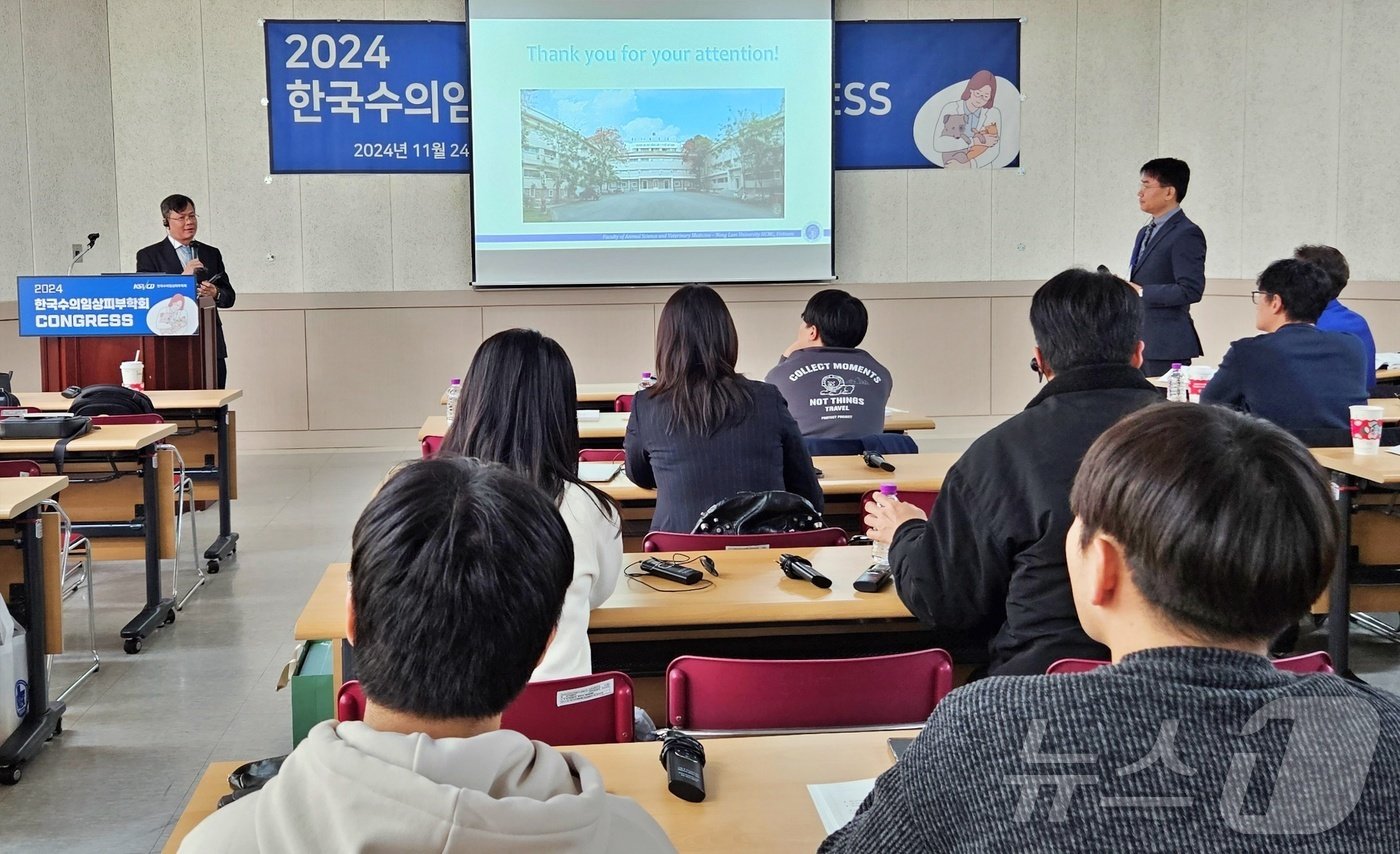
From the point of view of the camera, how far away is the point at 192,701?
404cm

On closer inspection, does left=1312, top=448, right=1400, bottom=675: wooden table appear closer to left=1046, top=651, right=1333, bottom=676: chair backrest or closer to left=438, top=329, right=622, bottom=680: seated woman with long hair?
left=1046, top=651, right=1333, bottom=676: chair backrest

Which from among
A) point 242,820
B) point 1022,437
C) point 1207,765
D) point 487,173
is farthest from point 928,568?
point 487,173

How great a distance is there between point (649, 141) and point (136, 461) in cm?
483

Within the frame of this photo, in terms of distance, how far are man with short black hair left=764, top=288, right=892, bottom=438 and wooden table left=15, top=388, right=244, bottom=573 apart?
104 inches

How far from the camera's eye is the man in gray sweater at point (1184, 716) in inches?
37.7

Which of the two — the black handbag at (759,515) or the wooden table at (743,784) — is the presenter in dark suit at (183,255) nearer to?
the black handbag at (759,515)

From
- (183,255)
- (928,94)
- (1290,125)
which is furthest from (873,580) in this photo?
(928,94)

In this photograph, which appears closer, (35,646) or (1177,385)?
(35,646)

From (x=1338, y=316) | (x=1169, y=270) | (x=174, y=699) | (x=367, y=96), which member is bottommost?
(x=174, y=699)

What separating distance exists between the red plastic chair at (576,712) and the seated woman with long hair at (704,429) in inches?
62.1

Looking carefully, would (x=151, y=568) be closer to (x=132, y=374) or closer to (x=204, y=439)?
(x=204, y=439)

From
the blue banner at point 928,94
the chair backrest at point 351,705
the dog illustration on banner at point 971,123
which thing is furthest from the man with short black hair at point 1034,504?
the dog illustration on banner at point 971,123

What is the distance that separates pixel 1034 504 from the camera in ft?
7.11

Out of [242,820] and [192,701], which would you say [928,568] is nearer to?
[242,820]
